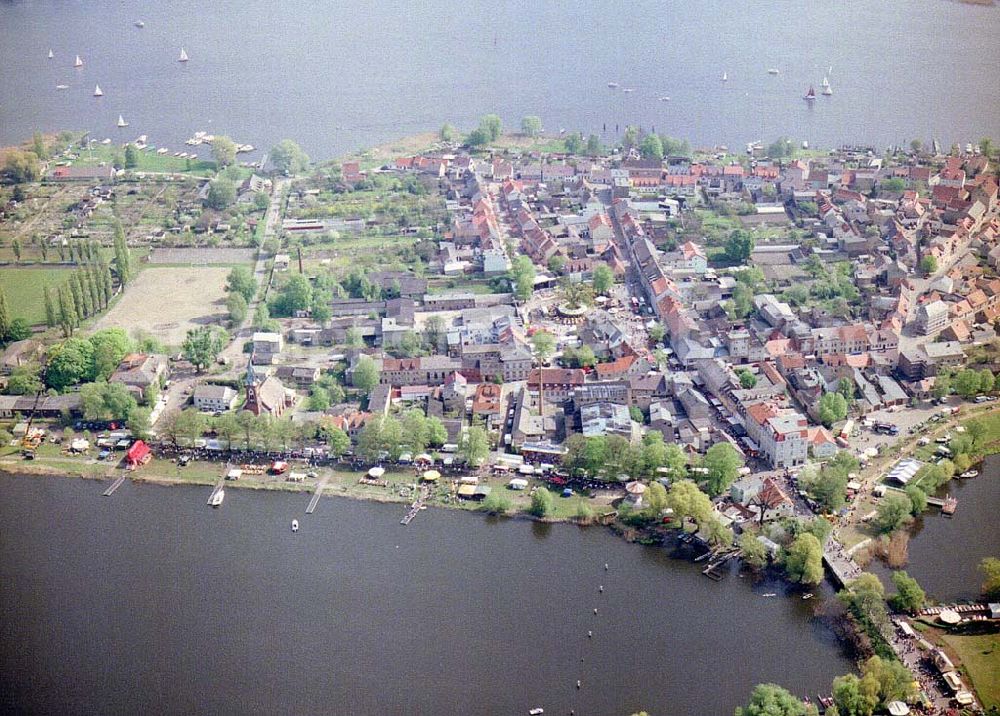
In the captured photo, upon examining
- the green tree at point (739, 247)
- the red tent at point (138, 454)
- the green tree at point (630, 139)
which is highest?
the green tree at point (630, 139)

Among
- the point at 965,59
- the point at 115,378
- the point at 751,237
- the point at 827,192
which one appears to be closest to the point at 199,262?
Answer: the point at 115,378

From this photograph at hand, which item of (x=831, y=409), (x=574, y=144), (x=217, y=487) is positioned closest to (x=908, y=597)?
(x=831, y=409)

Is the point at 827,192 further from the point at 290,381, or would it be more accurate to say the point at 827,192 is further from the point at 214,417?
the point at 214,417

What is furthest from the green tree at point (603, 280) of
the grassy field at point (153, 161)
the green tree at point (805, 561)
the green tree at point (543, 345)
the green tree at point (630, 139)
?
the grassy field at point (153, 161)

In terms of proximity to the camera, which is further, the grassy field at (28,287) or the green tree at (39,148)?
the green tree at (39,148)

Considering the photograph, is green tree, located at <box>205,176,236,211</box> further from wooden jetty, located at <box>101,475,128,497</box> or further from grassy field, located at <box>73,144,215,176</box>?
wooden jetty, located at <box>101,475,128,497</box>

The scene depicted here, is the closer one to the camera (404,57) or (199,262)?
(199,262)

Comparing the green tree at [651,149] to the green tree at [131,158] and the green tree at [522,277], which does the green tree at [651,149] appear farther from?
the green tree at [131,158]
